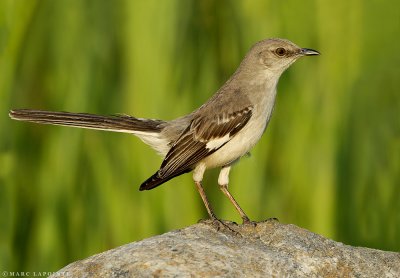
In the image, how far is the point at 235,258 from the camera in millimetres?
4426

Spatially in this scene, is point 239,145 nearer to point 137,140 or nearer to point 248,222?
point 248,222

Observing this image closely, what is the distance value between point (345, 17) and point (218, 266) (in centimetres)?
256

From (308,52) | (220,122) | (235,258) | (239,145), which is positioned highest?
(308,52)

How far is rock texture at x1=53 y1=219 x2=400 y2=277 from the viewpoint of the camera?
425cm

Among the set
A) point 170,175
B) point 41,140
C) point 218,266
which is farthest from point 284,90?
point 218,266

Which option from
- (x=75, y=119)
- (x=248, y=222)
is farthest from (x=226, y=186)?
(x=75, y=119)

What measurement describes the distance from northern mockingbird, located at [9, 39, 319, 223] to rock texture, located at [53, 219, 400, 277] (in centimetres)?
73

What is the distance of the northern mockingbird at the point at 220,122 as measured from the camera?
573 cm

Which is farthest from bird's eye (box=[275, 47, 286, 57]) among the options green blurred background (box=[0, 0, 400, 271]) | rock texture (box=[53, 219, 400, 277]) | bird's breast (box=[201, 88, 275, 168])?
rock texture (box=[53, 219, 400, 277])

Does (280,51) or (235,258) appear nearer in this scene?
(235,258)

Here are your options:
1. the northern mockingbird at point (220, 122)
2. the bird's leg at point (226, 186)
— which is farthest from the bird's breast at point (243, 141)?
the bird's leg at point (226, 186)

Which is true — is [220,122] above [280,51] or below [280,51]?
below

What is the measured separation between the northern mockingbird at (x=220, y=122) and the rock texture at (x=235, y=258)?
73 cm

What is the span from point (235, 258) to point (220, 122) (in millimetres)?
1733
